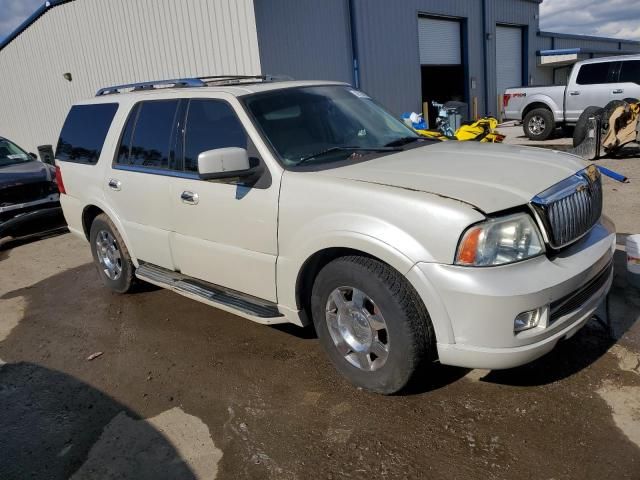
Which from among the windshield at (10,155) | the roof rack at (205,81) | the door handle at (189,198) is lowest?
the door handle at (189,198)

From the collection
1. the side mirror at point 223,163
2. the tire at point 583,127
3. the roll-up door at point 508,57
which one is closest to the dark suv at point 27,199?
the side mirror at point 223,163

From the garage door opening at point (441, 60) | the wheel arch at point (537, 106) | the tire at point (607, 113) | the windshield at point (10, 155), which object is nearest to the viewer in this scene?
the windshield at point (10, 155)

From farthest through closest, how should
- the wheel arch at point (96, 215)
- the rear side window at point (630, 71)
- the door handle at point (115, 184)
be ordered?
1. the rear side window at point (630, 71)
2. the wheel arch at point (96, 215)
3. the door handle at point (115, 184)

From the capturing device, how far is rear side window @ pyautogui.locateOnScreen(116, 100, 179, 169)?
4.33 metres

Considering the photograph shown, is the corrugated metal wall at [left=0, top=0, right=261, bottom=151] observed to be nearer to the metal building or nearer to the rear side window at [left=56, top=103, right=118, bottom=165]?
the metal building

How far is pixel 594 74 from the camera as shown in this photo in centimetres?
1363

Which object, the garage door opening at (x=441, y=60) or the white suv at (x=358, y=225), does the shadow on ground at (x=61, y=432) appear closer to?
the white suv at (x=358, y=225)

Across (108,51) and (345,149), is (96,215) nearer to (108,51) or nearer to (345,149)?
(345,149)

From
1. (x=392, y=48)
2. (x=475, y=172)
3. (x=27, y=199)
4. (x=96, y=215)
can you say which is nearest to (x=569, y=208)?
(x=475, y=172)

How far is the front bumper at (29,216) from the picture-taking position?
7965 mm

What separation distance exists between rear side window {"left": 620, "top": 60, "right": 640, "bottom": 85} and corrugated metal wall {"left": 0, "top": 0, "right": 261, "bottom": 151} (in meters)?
8.82

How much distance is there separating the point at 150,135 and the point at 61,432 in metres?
2.41

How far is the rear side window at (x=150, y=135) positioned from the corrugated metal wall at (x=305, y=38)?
766 centimetres

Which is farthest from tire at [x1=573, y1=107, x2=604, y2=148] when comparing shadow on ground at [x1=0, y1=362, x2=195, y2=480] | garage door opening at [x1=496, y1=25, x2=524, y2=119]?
garage door opening at [x1=496, y1=25, x2=524, y2=119]
